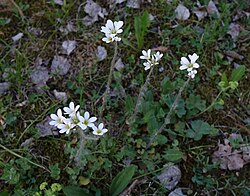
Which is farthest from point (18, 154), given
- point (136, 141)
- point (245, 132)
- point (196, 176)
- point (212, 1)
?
point (212, 1)

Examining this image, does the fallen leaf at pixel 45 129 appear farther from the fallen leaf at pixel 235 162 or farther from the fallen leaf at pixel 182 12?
the fallen leaf at pixel 182 12

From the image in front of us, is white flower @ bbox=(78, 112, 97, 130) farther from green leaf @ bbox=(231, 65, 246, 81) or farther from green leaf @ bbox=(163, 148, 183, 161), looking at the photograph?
green leaf @ bbox=(231, 65, 246, 81)

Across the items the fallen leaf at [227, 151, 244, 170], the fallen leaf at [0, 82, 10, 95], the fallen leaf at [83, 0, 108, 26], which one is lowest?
the fallen leaf at [227, 151, 244, 170]

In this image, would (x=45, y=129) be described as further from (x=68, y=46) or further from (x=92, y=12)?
(x=92, y=12)

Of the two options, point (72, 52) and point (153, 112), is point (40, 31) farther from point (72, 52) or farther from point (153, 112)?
point (153, 112)

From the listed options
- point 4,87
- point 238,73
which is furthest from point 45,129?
point 238,73

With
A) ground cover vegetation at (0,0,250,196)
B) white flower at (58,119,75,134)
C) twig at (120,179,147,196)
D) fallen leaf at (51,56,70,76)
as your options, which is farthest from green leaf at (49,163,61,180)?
fallen leaf at (51,56,70,76)

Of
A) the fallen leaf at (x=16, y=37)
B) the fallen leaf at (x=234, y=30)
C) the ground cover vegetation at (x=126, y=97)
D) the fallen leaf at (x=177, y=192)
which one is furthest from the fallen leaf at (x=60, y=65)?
the fallen leaf at (x=234, y=30)
